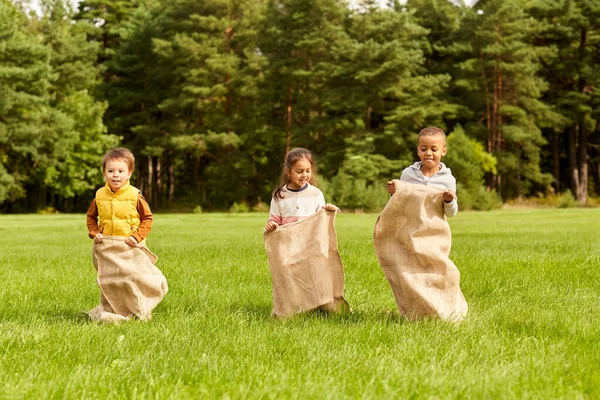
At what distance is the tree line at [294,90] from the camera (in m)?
46.4

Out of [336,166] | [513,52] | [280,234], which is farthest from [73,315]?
[513,52]

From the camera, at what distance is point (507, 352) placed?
14.9ft

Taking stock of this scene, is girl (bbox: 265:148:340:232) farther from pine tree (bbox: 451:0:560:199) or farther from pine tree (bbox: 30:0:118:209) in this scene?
pine tree (bbox: 30:0:118:209)

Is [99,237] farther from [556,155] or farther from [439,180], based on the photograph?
[556,155]

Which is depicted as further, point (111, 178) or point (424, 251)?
point (111, 178)

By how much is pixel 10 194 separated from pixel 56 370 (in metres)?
49.2

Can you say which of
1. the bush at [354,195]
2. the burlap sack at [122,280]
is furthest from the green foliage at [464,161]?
the burlap sack at [122,280]

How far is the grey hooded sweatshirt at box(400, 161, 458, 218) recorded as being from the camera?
5.71m

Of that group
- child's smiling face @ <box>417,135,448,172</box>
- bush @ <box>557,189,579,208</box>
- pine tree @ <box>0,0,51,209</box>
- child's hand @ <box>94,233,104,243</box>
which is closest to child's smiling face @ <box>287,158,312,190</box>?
child's smiling face @ <box>417,135,448,172</box>

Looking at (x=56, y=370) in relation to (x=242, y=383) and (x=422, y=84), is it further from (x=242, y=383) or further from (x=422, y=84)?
(x=422, y=84)

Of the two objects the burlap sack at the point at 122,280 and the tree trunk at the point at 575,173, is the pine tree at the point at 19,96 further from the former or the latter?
the burlap sack at the point at 122,280

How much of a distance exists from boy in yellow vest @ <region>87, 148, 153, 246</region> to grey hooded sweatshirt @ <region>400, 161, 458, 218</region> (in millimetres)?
2266

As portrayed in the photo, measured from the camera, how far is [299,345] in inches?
186

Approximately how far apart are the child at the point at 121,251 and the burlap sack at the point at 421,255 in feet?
6.93
